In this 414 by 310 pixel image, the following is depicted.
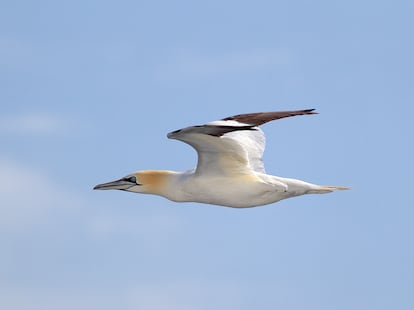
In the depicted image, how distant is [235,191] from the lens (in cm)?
2009

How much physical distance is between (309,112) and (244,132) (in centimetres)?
213

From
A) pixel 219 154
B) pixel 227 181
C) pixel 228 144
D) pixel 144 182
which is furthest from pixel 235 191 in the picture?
pixel 144 182

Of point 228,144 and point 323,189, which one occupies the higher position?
point 228,144

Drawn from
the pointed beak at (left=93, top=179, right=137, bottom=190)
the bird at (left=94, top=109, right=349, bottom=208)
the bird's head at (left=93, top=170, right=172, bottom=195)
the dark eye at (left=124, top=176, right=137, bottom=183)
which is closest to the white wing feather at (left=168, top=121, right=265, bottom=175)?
the bird at (left=94, top=109, right=349, bottom=208)

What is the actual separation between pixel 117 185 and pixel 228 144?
2648 millimetres

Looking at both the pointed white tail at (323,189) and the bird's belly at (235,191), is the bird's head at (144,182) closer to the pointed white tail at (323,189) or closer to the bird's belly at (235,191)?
the bird's belly at (235,191)

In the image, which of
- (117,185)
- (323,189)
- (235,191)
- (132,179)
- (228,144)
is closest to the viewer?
(228,144)

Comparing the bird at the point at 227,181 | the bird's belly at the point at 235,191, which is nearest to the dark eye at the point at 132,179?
the bird at the point at 227,181

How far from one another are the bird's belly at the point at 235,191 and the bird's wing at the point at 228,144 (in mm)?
161

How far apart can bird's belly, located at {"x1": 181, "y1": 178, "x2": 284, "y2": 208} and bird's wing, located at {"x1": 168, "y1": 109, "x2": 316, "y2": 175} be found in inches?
6.4

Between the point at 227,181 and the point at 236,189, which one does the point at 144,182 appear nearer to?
the point at 227,181

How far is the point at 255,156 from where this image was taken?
21.7 m

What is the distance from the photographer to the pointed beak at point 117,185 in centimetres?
2142

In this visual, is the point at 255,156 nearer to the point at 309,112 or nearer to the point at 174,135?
the point at 309,112
